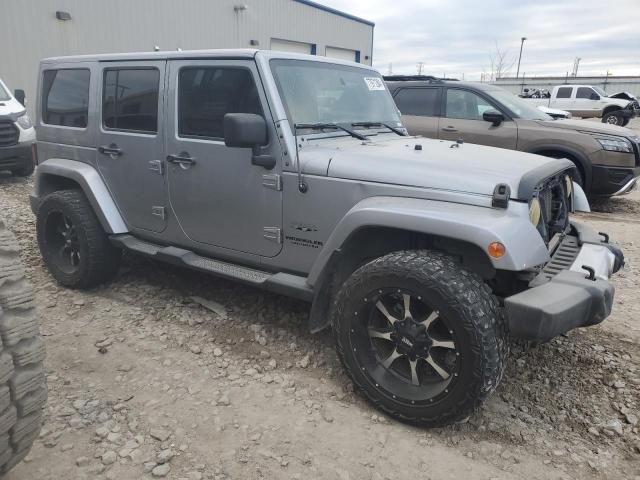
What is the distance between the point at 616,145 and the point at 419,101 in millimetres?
2818

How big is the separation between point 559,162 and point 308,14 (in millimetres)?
20147

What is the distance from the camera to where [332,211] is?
9.62 ft

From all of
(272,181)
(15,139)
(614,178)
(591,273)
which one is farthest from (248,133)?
(15,139)

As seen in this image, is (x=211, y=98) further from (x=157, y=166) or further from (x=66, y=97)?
(x=66, y=97)

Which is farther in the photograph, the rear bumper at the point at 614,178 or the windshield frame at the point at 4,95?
the windshield frame at the point at 4,95

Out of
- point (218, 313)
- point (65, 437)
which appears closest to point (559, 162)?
point (218, 313)

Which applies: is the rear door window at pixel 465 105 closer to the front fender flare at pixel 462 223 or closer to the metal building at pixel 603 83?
the front fender flare at pixel 462 223

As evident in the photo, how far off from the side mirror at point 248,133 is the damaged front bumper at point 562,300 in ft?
5.27

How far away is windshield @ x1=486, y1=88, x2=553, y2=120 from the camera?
7.46 m

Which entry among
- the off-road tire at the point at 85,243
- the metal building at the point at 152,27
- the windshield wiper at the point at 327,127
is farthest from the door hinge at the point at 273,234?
the metal building at the point at 152,27

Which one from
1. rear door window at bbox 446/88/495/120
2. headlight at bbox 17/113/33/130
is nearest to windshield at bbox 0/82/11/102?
headlight at bbox 17/113/33/130

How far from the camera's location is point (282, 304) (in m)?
4.00

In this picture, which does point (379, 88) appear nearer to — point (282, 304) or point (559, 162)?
point (559, 162)

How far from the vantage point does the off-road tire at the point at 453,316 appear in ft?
7.74
